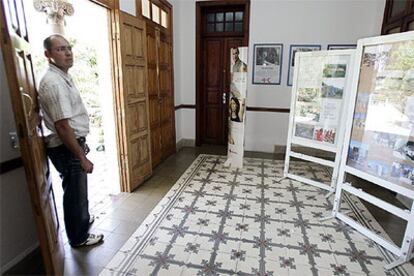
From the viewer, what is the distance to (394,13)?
147 inches

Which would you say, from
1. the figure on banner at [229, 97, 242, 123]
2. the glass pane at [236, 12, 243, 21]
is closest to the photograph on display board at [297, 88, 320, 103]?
the figure on banner at [229, 97, 242, 123]

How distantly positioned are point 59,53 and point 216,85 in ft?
12.2

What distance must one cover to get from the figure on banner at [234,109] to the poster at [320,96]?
86 cm

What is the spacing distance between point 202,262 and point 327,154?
3.65m

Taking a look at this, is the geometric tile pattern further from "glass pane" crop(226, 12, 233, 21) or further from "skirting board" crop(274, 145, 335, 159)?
"glass pane" crop(226, 12, 233, 21)

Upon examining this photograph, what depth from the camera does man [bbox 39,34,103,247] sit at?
1.79 meters

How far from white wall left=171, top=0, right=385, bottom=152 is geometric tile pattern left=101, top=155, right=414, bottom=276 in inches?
66.9

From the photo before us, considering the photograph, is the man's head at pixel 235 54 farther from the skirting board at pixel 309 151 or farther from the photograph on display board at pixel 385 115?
the skirting board at pixel 309 151

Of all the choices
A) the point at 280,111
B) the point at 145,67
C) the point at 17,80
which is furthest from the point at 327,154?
the point at 17,80

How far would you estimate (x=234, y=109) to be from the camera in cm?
398

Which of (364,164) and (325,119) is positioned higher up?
(325,119)

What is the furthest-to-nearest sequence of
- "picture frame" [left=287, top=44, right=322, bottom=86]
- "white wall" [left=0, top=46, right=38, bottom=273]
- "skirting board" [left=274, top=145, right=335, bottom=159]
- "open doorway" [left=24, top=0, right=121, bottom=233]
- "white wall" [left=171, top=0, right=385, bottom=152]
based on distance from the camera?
"skirting board" [left=274, top=145, right=335, bottom=159] < "picture frame" [left=287, top=44, right=322, bottom=86] < "white wall" [left=171, top=0, right=385, bottom=152] < "open doorway" [left=24, top=0, right=121, bottom=233] < "white wall" [left=0, top=46, right=38, bottom=273]

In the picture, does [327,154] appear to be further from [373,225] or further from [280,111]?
[373,225]

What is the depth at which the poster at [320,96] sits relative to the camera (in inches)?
119
